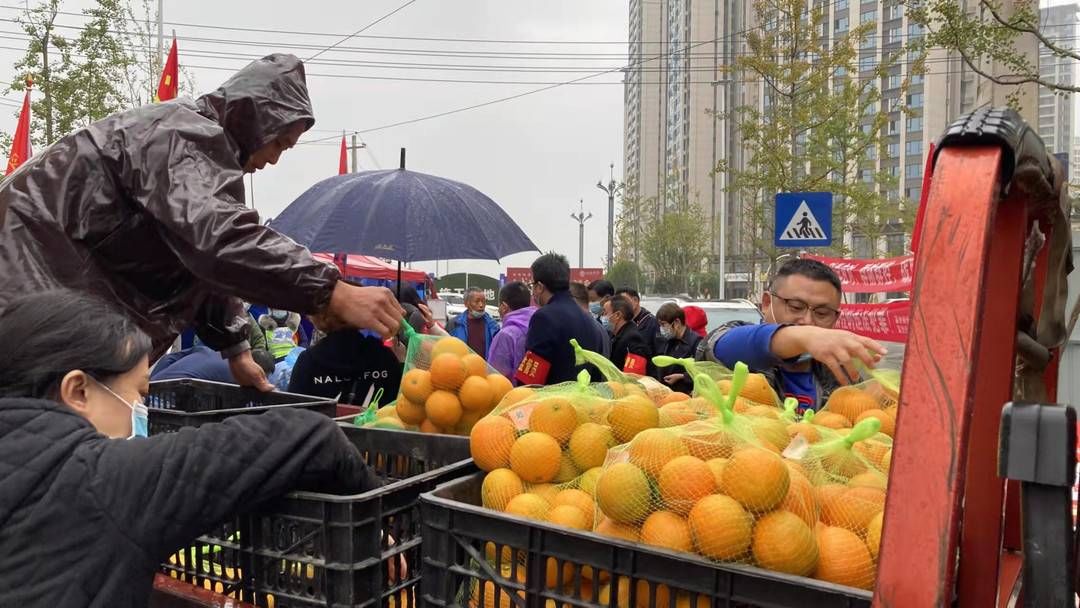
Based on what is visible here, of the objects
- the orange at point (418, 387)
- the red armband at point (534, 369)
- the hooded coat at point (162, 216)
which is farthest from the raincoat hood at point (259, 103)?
the red armband at point (534, 369)

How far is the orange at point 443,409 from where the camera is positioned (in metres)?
2.32

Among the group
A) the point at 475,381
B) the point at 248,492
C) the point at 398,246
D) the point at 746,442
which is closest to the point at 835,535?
the point at 746,442

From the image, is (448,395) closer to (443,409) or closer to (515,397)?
(443,409)

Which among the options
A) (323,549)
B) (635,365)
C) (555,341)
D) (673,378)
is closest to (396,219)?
(555,341)

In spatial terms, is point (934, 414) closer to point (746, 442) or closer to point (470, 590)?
point (746, 442)

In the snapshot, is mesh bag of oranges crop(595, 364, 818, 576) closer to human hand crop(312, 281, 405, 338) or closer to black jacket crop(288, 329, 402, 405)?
human hand crop(312, 281, 405, 338)

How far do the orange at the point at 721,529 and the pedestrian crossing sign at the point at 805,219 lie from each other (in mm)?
8543

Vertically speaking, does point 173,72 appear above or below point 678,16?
below

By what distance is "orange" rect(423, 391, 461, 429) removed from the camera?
2318 mm

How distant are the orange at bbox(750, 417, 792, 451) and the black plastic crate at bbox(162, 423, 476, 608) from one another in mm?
618

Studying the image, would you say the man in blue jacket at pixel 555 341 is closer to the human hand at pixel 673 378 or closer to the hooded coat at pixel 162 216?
the human hand at pixel 673 378

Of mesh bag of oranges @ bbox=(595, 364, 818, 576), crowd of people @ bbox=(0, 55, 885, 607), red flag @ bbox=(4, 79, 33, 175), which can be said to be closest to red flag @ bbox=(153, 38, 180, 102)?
red flag @ bbox=(4, 79, 33, 175)

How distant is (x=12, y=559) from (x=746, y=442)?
1.29 m

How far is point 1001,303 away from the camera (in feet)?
3.65
